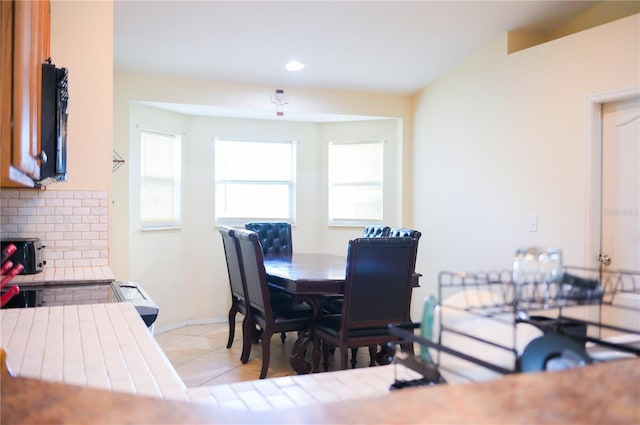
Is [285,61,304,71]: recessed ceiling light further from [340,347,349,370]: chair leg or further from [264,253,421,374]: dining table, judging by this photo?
[340,347,349,370]: chair leg

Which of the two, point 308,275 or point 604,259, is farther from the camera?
point 308,275

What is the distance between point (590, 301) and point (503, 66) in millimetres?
2003

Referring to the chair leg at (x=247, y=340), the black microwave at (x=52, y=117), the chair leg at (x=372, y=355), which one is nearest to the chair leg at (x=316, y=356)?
the chair leg at (x=372, y=355)

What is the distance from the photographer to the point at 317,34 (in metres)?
3.43

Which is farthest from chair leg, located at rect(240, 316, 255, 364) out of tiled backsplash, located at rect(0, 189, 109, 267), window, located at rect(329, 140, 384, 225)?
window, located at rect(329, 140, 384, 225)

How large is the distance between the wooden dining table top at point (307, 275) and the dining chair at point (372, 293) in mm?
226

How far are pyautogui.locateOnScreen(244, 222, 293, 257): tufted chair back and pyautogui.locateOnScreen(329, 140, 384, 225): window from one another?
0.72 meters

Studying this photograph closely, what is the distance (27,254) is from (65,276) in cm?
19

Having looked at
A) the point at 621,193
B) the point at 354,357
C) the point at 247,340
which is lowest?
the point at 247,340

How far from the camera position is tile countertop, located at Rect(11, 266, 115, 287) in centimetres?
194

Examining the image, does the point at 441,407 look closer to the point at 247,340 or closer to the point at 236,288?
the point at 247,340

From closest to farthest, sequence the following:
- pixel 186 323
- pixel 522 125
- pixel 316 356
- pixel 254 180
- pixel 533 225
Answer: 1. pixel 533 225
2. pixel 522 125
3. pixel 316 356
4. pixel 186 323
5. pixel 254 180

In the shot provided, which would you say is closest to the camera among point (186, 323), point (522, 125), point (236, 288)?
point (522, 125)

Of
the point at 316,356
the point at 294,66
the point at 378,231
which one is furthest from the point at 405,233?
the point at 294,66
